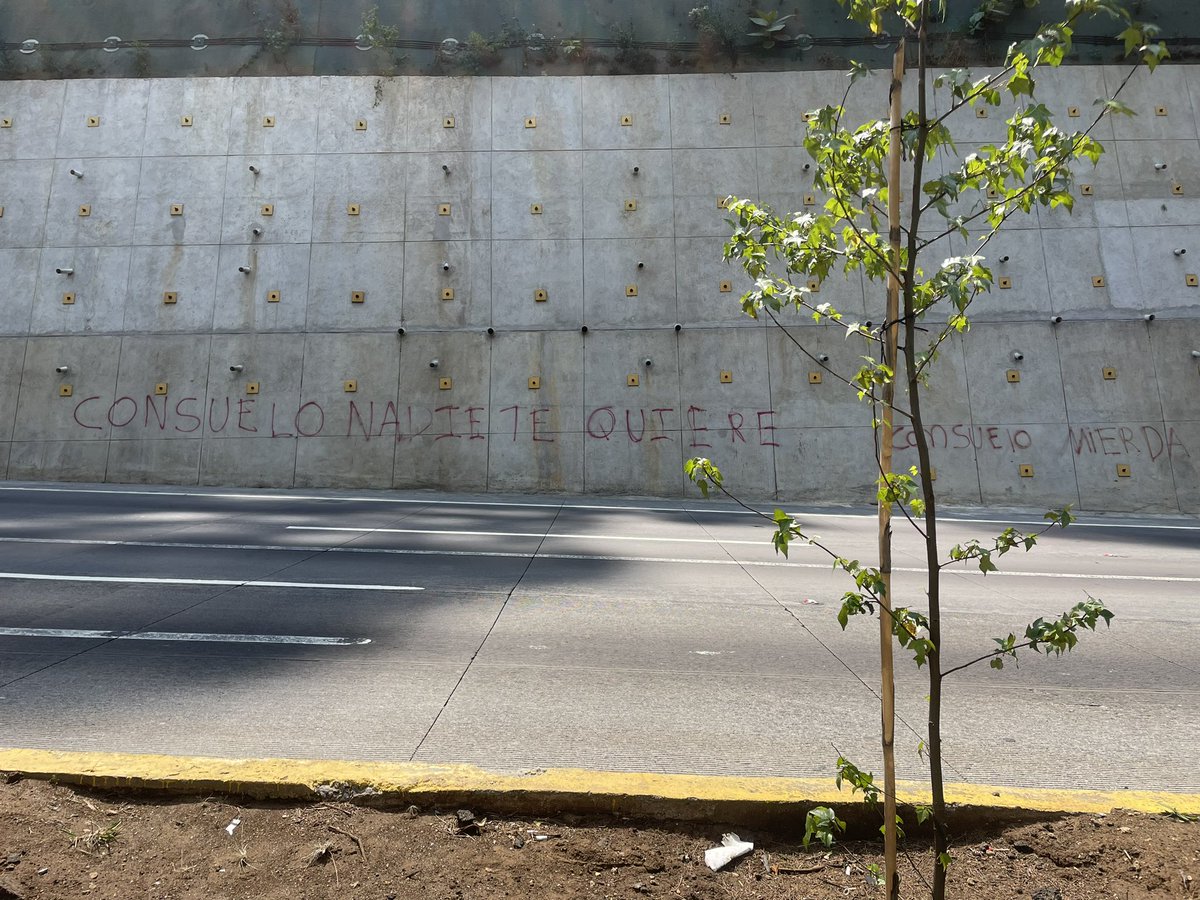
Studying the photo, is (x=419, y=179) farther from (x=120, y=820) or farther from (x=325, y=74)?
(x=120, y=820)

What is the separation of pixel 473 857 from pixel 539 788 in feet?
1.24

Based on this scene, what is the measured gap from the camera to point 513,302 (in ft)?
62.1

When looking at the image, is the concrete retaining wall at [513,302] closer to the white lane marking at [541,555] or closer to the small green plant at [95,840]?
the white lane marking at [541,555]

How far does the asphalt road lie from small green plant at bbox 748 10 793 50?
55.7ft

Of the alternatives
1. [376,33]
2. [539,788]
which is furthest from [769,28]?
[539,788]

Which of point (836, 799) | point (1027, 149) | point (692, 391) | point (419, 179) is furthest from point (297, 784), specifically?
point (419, 179)

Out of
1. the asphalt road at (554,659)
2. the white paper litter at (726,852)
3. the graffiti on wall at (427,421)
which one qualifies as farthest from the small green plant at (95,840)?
the graffiti on wall at (427,421)

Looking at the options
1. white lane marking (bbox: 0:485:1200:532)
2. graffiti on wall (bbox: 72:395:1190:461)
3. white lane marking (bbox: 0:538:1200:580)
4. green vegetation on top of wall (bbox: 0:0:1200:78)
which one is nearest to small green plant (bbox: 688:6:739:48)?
green vegetation on top of wall (bbox: 0:0:1200:78)

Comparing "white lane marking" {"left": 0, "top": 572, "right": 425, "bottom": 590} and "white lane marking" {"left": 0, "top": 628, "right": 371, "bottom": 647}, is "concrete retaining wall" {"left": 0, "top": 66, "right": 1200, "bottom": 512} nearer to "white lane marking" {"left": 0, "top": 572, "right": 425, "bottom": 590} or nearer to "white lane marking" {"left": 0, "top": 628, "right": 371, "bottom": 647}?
"white lane marking" {"left": 0, "top": 572, "right": 425, "bottom": 590}

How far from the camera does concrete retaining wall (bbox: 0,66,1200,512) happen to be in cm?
1811

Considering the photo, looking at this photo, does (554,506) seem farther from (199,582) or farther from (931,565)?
(931,565)

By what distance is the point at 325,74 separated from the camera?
20.7m

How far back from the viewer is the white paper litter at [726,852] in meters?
2.37

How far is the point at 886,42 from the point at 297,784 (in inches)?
911
